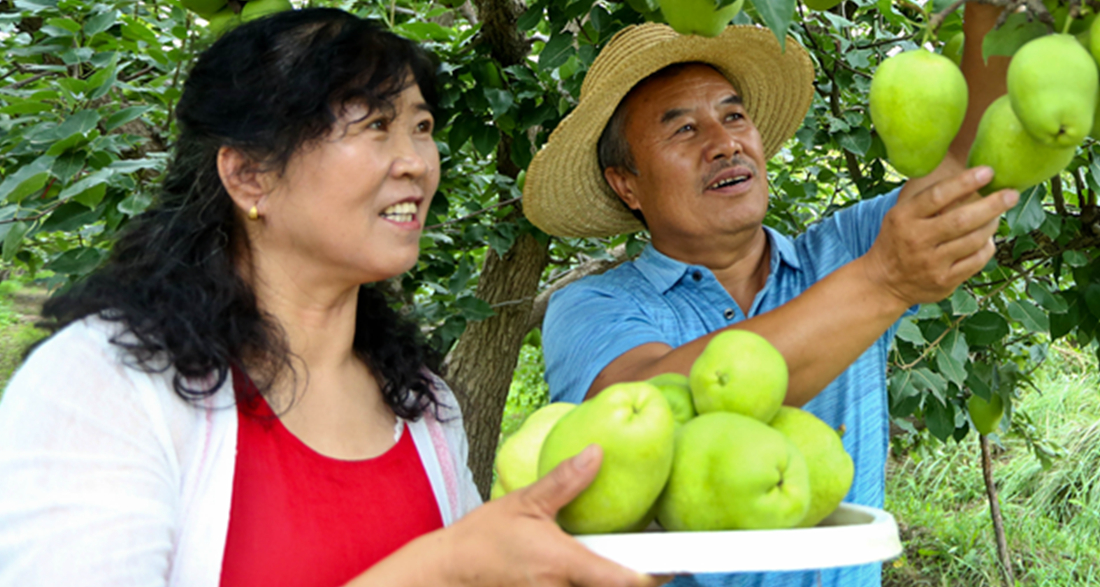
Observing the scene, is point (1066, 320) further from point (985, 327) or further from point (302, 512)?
point (302, 512)

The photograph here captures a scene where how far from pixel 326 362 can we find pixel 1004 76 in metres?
1.15

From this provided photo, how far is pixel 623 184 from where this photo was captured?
231 cm

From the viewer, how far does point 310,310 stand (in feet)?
5.18

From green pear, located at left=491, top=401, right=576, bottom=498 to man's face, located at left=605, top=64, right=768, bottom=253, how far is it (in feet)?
3.60

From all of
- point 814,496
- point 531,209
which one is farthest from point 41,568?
point 531,209

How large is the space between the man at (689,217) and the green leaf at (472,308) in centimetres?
30

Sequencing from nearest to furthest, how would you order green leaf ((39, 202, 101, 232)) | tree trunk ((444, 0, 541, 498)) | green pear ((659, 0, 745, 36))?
1. green pear ((659, 0, 745, 36))
2. green leaf ((39, 202, 101, 232))
3. tree trunk ((444, 0, 541, 498))

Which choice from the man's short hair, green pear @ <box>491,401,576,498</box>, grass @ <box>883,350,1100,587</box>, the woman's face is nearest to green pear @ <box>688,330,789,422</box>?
green pear @ <box>491,401,576,498</box>

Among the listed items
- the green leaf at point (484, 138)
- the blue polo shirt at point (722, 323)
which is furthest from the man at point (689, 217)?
the green leaf at point (484, 138)

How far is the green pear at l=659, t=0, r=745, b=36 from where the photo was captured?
113 centimetres

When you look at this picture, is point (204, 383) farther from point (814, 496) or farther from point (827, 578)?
point (827, 578)

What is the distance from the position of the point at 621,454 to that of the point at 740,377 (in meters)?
0.16

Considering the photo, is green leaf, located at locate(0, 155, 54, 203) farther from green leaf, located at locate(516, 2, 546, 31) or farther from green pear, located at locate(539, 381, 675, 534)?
green pear, located at locate(539, 381, 675, 534)

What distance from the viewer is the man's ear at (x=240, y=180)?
153cm
